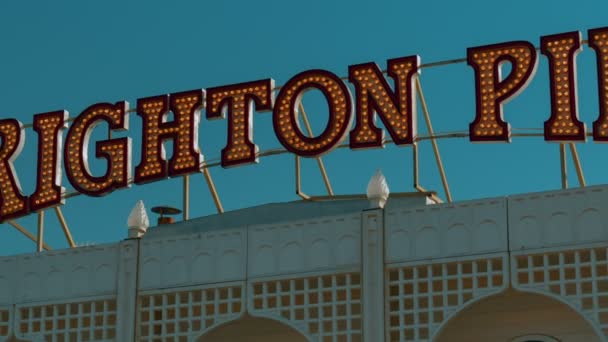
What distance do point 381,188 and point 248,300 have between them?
3.78 metres

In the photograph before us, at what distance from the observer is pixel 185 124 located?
1416 inches

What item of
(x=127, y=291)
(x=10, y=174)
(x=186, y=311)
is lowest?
(x=186, y=311)

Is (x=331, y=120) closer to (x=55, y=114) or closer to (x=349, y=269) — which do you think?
(x=349, y=269)

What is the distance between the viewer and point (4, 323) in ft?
111

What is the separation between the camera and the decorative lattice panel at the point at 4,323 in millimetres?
33875

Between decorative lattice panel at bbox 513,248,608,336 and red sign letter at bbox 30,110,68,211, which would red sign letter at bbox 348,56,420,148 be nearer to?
decorative lattice panel at bbox 513,248,608,336

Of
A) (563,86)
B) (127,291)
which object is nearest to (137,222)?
(127,291)

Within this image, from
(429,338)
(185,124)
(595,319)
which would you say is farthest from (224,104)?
(595,319)

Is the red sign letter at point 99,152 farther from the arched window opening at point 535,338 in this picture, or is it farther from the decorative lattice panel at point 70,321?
the arched window opening at point 535,338

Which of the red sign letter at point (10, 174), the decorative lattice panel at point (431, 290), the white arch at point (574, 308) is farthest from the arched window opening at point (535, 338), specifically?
the red sign letter at point (10, 174)

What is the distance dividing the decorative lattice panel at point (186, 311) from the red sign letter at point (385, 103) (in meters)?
4.98

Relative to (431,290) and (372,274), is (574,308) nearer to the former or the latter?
(431,290)

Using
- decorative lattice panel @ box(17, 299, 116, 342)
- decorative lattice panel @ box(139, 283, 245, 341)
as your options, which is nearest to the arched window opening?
decorative lattice panel @ box(139, 283, 245, 341)

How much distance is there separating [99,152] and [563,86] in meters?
11.7
